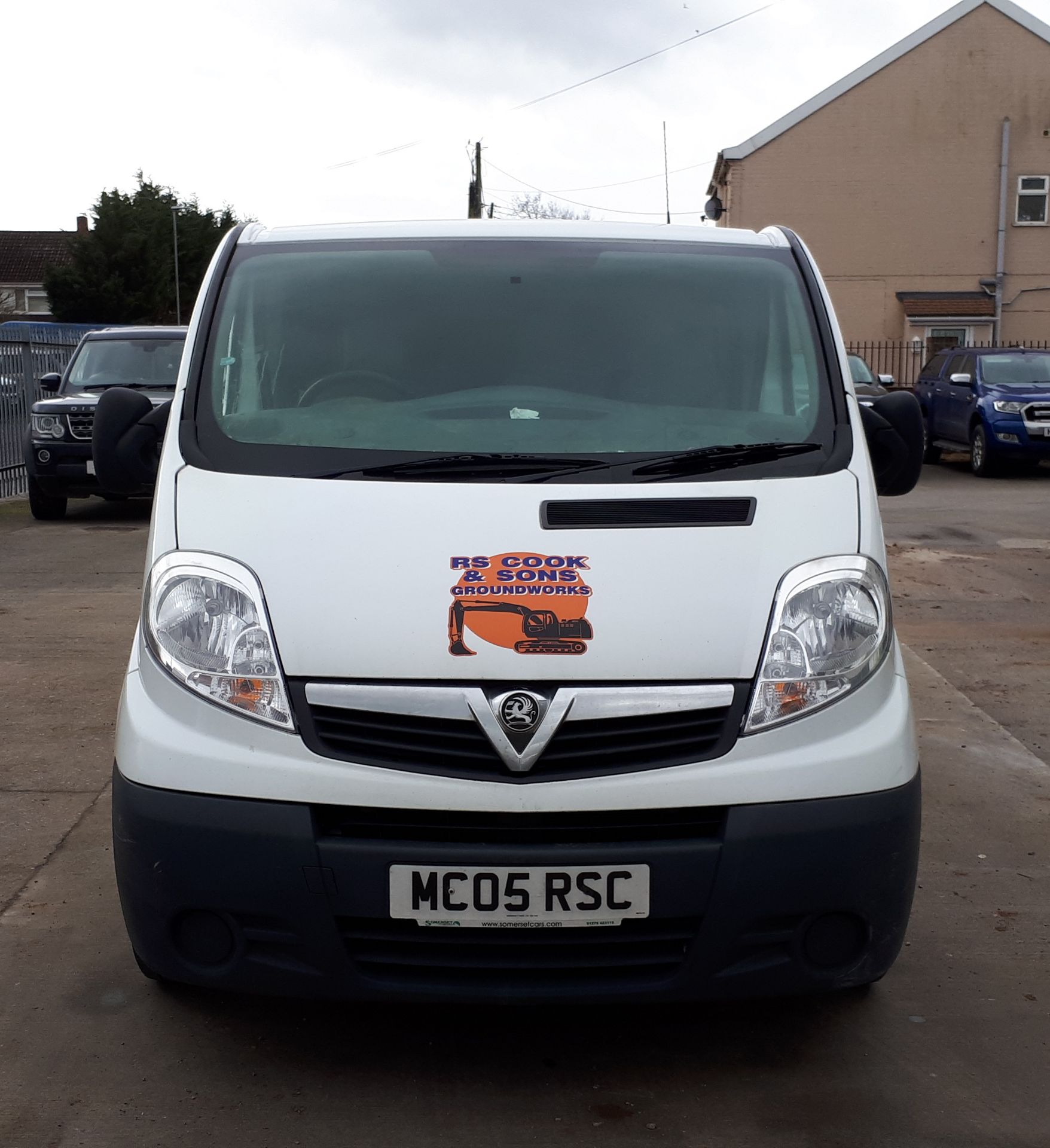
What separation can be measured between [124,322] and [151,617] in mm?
61581

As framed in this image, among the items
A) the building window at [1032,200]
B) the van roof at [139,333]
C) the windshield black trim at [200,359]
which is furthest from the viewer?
the building window at [1032,200]

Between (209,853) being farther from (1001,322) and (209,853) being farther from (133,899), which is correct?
(1001,322)

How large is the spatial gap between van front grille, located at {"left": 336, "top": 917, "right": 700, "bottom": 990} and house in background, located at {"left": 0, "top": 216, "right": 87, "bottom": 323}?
82.6 metres

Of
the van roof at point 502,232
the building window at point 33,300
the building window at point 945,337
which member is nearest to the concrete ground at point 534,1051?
the van roof at point 502,232

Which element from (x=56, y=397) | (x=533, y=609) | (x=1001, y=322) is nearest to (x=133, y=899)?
(x=533, y=609)

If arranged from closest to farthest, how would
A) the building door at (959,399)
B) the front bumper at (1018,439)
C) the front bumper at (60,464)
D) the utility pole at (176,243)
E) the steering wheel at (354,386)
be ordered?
the steering wheel at (354,386) < the front bumper at (60,464) < the front bumper at (1018,439) < the building door at (959,399) < the utility pole at (176,243)

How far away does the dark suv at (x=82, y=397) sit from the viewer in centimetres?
1341

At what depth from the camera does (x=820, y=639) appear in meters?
2.98

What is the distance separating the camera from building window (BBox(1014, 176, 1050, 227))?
3356cm

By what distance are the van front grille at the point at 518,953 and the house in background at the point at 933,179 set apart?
31750 millimetres

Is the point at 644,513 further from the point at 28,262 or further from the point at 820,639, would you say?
the point at 28,262

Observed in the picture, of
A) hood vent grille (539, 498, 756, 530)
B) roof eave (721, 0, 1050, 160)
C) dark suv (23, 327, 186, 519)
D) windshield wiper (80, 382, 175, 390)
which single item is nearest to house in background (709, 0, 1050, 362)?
roof eave (721, 0, 1050, 160)

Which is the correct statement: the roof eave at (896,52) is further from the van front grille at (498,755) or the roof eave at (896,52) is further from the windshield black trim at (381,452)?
the van front grille at (498,755)

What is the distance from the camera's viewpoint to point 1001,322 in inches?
1328
